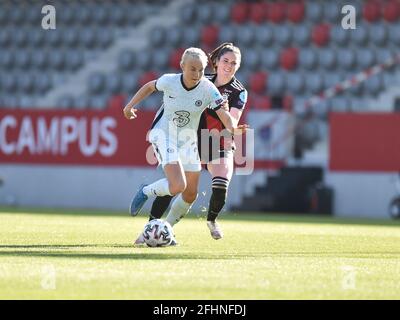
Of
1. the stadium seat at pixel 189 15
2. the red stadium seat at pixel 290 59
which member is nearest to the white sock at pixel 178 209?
the red stadium seat at pixel 290 59

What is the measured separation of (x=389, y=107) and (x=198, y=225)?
9020 mm

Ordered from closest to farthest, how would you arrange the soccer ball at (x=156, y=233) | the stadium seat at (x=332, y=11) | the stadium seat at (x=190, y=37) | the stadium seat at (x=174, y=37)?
the soccer ball at (x=156, y=233), the stadium seat at (x=332, y=11), the stadium seat at (x=190, y=37), the stadium seat at (x=174, y=37)

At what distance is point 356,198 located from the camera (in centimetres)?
2400

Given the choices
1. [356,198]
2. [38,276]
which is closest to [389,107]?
[356,198]

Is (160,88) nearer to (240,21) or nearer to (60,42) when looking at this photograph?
(240,21)

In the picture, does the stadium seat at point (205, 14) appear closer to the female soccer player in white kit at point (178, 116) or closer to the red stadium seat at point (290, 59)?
the red stadium seat at point (290, 59)

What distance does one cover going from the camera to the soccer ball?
39.9 ft

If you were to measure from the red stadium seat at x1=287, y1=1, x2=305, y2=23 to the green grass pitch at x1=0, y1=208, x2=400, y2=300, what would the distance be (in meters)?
11.7

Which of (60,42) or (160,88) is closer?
(160,88)

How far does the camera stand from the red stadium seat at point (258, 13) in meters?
28.5

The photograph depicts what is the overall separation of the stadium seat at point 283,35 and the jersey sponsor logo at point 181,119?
15.5 m

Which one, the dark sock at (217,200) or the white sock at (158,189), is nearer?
the white sock at (158,189)

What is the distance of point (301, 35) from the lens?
27547mm

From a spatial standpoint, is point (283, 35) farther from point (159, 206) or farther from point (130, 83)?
point (159, 206)
